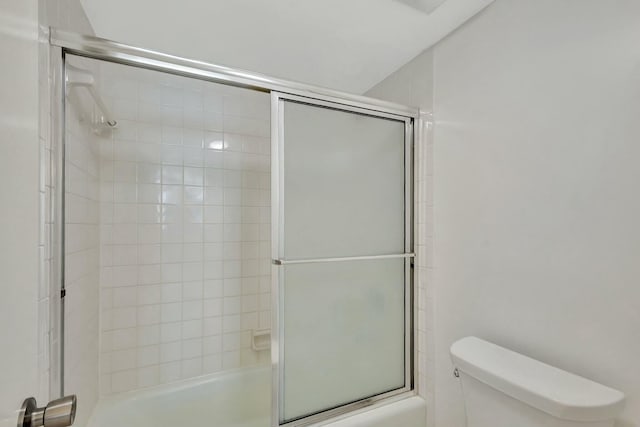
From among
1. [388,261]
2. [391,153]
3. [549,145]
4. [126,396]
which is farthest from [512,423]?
[126,396]

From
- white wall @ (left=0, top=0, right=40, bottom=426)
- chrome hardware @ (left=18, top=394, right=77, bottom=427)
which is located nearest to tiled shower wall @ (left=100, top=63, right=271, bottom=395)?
white wall @ (left=0, top=0, right=40, bottom=426)

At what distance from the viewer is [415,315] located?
1695 mm

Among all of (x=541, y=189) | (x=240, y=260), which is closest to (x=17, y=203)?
(x=541, y=189)

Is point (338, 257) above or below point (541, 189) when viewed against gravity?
below

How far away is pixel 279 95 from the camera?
1.36 meters

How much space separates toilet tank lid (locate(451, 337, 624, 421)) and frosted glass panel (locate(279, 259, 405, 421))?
0.47m

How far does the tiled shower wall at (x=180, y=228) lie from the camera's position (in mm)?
1900

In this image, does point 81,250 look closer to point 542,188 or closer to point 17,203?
point 17,203

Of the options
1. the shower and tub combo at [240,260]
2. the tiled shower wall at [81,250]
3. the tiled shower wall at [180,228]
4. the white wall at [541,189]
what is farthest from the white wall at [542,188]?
the tiled shower wall at [81,250]

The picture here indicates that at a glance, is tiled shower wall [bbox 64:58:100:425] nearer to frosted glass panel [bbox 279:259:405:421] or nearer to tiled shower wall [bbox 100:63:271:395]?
tiled shower wall [bbox 100:63:271:395]

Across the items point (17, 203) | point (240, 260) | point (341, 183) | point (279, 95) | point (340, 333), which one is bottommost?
point (340, 333)

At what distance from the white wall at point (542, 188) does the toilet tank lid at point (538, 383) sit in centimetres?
9

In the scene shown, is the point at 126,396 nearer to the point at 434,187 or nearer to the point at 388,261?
the point at 388,261

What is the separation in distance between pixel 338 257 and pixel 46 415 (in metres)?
1.15
